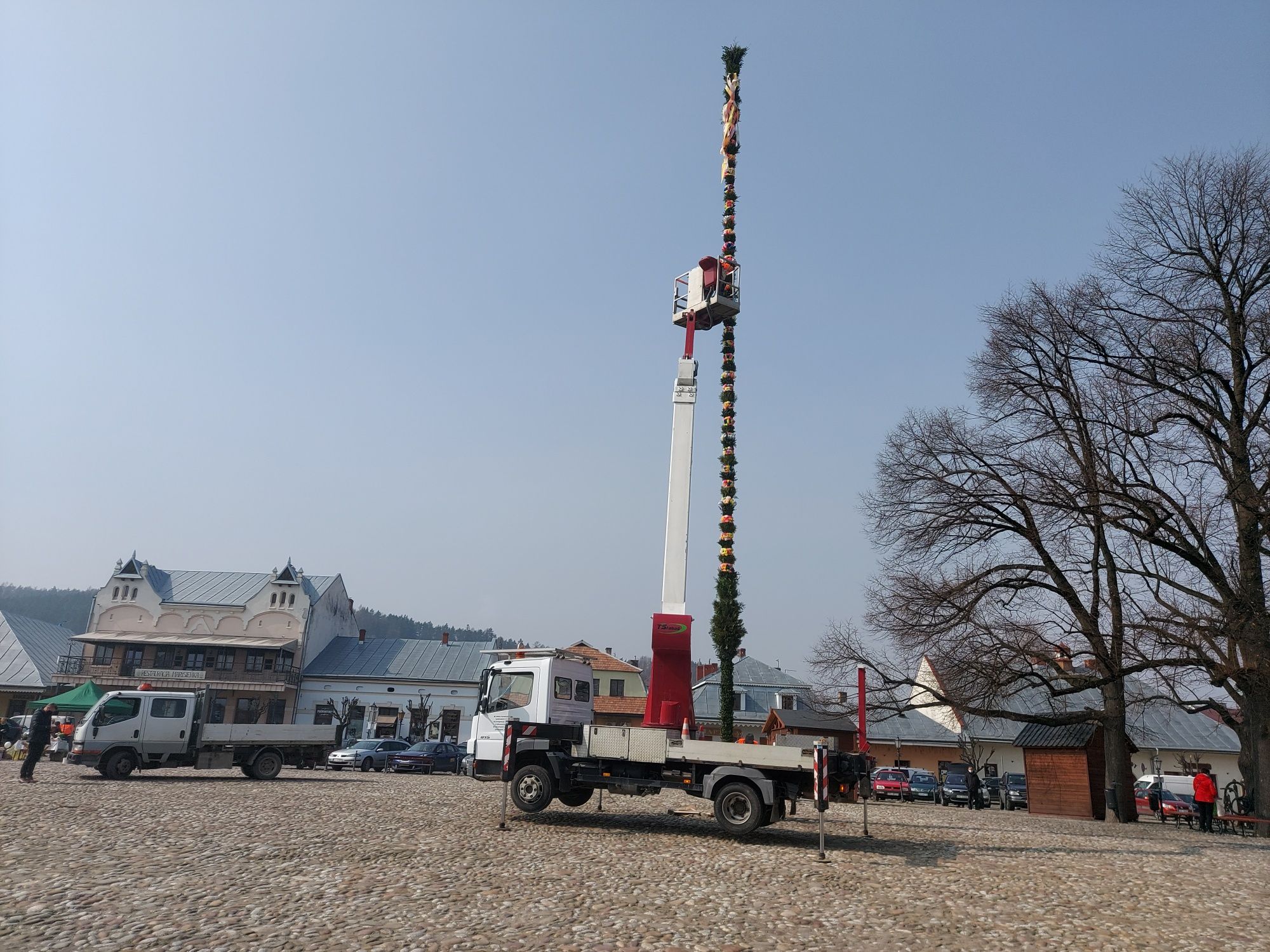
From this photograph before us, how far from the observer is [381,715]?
57938mm

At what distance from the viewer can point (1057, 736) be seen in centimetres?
3073

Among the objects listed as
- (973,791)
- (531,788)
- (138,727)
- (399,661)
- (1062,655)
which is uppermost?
(399,661)

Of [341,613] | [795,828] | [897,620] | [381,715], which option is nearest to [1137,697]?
[897,620]

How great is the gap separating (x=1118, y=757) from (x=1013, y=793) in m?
10.6

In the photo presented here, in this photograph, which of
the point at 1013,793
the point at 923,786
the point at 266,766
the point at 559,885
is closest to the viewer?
the point at 559,885

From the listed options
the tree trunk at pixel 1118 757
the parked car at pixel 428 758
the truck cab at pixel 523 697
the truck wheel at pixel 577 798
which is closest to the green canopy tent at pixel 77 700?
the parked car at pixel 428 758

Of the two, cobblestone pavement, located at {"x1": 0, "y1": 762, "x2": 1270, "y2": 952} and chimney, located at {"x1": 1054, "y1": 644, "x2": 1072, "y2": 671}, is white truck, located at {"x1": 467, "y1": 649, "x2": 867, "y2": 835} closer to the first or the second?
cobblestone pavement, located at {"x1": 0, "y1": 762, "x2": 1270, "y2": 952}

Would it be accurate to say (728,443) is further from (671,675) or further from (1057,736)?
(1057,736)

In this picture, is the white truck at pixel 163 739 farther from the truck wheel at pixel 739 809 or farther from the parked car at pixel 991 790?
the parked car at pixel 991 790

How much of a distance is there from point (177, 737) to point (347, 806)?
9.03 meters

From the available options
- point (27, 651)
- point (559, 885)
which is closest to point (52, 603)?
point (27, 651)

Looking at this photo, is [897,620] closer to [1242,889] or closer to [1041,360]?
[1041,360]

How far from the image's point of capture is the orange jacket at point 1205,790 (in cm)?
2502

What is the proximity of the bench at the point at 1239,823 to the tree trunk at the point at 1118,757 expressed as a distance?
7.29 feet
